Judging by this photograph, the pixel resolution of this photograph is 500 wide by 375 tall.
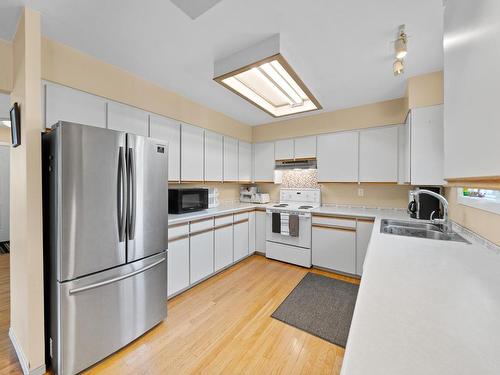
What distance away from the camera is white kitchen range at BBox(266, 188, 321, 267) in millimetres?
3180

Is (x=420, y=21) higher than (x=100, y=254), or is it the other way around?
(x=420, y=21)

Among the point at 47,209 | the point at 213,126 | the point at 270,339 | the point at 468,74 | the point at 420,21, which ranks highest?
the point at 420,21

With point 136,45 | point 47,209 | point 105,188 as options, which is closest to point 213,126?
point 136,45

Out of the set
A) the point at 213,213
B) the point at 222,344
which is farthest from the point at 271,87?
the point at 222,344

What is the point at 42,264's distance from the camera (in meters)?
Result: 1.45

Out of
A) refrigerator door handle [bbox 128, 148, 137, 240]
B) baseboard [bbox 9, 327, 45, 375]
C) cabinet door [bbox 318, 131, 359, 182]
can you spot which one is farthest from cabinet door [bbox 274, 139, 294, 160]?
baseboard [bbox 9, 327, 45, 375]

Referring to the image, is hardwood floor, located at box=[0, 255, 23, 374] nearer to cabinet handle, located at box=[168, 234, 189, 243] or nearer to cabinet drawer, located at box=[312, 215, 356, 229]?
cabinet handle, located at box=[168, 234, 189, 243]

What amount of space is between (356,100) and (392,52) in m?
1.13

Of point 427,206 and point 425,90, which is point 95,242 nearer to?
point 427,206

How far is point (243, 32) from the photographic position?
5.26ft

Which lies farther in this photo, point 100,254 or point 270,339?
point 270,339

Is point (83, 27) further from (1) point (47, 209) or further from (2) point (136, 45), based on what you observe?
(1) point (47, 209)

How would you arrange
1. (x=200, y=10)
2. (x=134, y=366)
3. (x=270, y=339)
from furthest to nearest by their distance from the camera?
(x=270, y=339), (x=134, y=366), (x=200, y=10)

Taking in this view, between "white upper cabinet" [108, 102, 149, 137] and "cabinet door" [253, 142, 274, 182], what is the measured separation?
2.22m
